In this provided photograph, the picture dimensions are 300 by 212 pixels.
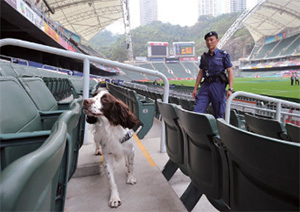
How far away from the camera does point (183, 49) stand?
2945 inches

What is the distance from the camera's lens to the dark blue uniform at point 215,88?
3361 mm

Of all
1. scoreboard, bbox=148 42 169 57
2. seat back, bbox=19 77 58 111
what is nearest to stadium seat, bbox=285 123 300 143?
seat back, bbox=19 77 58 111

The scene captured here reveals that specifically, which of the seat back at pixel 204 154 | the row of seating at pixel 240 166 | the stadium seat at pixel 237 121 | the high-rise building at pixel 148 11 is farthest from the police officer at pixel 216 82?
the high-rise building at pixel 148 11

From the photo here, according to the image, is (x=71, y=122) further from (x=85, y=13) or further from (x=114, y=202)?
(x=85, y=13)

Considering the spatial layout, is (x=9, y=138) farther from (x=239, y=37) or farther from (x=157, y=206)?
(x=239, y=37)

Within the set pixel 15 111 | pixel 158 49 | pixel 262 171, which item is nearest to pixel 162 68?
pixel 158 49

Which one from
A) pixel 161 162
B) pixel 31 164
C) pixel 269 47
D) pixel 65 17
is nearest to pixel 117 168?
pixel 161 162

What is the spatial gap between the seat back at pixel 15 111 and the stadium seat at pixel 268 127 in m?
2.00

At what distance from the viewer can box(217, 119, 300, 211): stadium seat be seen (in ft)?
2.25

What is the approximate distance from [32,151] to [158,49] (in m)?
74.3

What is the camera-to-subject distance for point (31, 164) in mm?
423

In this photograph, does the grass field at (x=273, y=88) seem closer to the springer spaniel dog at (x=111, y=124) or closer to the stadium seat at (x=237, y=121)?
the stadium seat at (x=237, y=121)

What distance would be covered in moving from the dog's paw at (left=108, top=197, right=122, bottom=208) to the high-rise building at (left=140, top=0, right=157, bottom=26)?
4827 inches

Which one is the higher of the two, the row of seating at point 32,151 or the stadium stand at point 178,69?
the stadium stand at point 178,69
